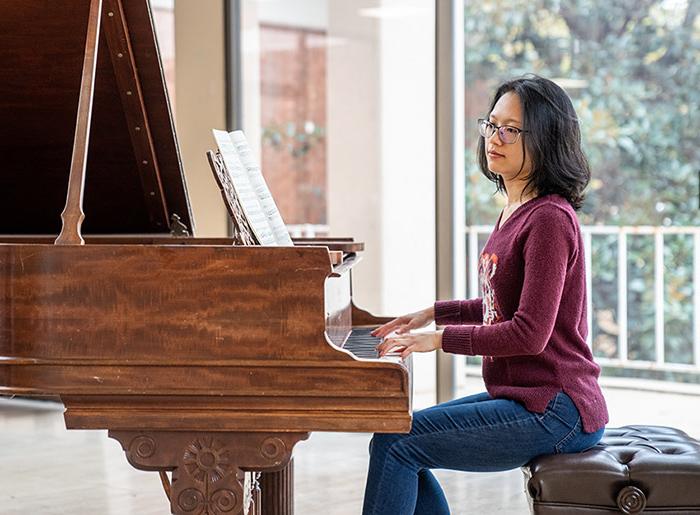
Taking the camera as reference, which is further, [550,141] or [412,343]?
[550,141]

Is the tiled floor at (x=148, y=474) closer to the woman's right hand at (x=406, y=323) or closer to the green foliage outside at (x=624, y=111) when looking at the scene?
the green foliage outside at (x=624, y=111)

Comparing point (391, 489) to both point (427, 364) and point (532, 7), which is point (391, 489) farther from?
point (532, 7)

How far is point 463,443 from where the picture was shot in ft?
7.74

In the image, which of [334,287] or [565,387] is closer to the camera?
[565,387]

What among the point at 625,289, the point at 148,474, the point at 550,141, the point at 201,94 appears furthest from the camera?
the point at 201,94

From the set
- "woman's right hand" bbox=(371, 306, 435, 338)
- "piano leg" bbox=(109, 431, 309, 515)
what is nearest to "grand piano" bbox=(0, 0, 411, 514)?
"piano leg" bbox=(109, 431, 309, 515)

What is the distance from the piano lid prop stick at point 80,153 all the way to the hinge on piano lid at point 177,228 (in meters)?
0.85

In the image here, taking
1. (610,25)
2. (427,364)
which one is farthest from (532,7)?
(427,364)

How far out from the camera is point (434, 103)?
5180 mm

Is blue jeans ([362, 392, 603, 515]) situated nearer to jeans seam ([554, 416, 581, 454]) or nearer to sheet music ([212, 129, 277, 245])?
jeans seam ([554, 416, 581, 454])

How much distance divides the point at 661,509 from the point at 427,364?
9.64 feet

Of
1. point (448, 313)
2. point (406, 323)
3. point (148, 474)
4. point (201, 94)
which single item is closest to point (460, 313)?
point (448, 313)

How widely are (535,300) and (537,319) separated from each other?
0.04 m

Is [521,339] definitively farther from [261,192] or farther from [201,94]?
[201,94]
